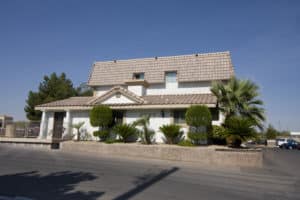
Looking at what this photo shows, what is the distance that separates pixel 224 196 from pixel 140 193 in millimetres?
2523

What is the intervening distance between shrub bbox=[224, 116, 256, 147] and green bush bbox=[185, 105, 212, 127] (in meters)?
1.55

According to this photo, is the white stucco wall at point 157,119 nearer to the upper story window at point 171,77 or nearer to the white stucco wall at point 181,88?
the white stucco wall at point 181,88

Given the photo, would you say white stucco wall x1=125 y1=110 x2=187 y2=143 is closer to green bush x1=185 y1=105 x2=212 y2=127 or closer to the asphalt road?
green bush x1=185 y1=105 x2=212 y2=127

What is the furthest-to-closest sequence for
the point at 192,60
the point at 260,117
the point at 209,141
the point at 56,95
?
1. the point at 56,95
2. the point at 192,60
3. the point at 209,141
4. the point at 260,117

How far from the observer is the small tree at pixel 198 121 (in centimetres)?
1516

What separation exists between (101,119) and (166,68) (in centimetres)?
896

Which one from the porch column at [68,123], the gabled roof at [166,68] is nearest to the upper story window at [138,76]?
the gabled roof at [166,68]

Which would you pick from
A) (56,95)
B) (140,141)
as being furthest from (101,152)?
(56,95)

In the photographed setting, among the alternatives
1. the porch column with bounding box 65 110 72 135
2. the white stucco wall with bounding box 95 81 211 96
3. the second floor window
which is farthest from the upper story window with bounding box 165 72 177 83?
the porch column with bounding box 65 110 72 135

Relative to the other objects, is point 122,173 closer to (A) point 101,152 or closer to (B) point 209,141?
(A) point 101,152

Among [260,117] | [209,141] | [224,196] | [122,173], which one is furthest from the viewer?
[209,141]

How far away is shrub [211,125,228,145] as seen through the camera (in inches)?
627

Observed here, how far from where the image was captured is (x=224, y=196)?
21.8 feet

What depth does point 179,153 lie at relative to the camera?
1381 centimetres
